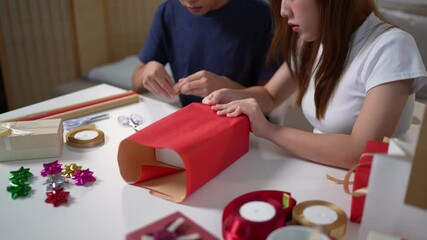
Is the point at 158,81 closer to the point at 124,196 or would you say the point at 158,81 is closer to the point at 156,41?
the point at 156,41

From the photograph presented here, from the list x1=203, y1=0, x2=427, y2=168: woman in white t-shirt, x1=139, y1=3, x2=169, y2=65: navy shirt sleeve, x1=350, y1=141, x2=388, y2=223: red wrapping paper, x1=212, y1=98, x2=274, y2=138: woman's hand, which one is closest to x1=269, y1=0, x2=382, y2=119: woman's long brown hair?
x1=203, y1=0, x2=427, y2=168: woman in white t-shirt

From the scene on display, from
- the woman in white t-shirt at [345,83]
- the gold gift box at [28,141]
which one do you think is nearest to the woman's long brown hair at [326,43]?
the woman in white t-shirt at [345,83]

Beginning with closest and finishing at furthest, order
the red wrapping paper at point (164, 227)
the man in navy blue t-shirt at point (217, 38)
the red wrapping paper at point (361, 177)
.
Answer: the red wrapping paper at point (164, 227), the red wrapping paper at point (361, 177), the man in navy blue t-shirt at point (217, 38)

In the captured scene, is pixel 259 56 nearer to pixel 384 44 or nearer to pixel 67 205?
pixel 384 44

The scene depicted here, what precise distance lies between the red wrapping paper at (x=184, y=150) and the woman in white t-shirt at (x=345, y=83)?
2.3 inches

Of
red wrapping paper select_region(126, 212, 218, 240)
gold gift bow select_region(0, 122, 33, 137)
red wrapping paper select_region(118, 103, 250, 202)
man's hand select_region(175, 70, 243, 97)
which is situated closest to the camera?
red wrapping paper select_region(126, 212, 218, 240)

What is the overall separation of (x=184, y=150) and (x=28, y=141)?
0.38 metres

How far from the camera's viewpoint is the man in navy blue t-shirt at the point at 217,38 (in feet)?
4.63

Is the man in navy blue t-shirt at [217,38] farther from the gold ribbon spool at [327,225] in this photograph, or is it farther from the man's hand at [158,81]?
the gold ribbon spool at [327,225]

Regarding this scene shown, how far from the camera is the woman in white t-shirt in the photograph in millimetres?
888

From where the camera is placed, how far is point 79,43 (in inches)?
97.0

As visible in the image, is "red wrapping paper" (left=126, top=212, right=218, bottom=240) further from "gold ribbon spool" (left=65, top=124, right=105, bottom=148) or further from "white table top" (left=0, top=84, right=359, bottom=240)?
"gold ribbon spool" (left=65, top=124, right=105, bottom=148)

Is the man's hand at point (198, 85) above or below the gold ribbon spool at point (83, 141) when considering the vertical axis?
above

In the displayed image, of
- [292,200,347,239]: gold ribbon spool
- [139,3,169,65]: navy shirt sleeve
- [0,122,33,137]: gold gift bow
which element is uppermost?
[139,3,169,65]: navy shirt sleeve
